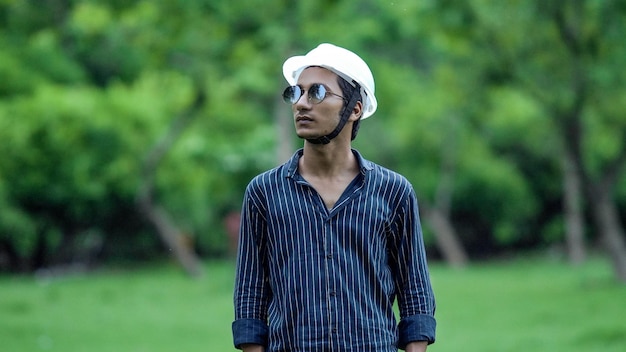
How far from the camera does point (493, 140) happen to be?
3938cm

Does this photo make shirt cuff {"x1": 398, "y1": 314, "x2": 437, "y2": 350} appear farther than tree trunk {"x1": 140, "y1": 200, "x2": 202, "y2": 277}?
No

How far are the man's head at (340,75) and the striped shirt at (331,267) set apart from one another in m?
0.18

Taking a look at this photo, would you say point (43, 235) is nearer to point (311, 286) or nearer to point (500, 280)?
point (500, 280)

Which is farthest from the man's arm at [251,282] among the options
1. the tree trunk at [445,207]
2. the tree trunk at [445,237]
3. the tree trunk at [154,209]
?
the tree trunk at [445,237]

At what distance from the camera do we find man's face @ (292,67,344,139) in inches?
148

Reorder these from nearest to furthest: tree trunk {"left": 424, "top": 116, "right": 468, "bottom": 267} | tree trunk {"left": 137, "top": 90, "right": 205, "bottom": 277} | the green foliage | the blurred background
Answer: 1. the green foliage
2. the blurred background
3. tree trunk {"left": 137, "top": 90, "right": 205, "bottom": 277}
4. tree trunk {"left": 424, "top": 116, "right": 468, "bottom": 267}

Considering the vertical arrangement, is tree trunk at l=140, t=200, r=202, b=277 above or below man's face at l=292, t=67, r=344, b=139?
above

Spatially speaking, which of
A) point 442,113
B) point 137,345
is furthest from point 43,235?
point 137,345

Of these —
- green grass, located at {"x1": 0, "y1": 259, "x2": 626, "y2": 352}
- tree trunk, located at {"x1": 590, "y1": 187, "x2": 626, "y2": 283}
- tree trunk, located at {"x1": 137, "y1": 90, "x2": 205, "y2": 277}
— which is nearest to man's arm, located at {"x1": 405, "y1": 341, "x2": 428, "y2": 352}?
Result: green grass, located at {"x1": 0, "y1": 259, "x2": 626, "y2": 352}

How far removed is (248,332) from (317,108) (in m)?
0.70

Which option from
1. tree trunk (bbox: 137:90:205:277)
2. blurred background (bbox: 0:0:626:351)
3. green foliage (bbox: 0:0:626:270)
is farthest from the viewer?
tree trunk (bbox: 137:90:205:277)

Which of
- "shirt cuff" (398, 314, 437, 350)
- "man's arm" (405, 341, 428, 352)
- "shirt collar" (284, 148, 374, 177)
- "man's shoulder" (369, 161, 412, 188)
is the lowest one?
"man's arm" (405, 341, 428, 352)

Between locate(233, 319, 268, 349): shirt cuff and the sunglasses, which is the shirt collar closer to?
the sunglasses

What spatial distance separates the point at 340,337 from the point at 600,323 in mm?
13514
